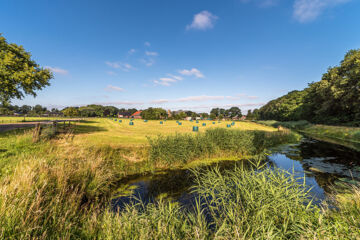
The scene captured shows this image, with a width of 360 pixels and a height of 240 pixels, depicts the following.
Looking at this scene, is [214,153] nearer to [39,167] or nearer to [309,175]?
[309,175]

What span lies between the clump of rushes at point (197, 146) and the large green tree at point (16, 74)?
54.0 ft

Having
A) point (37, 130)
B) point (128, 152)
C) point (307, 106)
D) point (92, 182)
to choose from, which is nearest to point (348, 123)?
point (307, 106)

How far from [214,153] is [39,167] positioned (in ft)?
41.5

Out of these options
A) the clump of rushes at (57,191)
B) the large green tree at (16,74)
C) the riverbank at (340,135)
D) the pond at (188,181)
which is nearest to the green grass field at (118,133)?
the pond at (188,181)

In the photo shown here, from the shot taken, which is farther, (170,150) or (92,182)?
(170,150)

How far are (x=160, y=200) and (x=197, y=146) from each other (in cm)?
957

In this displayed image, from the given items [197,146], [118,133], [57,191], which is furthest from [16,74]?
[197,146]

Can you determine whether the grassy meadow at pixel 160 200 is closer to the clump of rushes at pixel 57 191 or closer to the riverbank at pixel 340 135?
the clump of rushes at pixel 57 191

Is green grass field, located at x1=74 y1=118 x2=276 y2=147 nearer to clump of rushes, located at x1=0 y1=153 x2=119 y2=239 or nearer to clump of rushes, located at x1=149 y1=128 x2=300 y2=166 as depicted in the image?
clump of rushes, located at x1=149 y1=128 x2=300 y2=166

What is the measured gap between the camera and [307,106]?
5803 cm

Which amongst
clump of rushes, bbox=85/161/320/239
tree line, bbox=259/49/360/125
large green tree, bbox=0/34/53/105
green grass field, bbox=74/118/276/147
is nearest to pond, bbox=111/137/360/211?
clump of rushes, bbox=85/161/320/239

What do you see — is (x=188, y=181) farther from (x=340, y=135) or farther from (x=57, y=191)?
(x=340, y=135)

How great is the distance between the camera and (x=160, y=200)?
4.20m

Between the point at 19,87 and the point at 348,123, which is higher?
the point at 19,87
